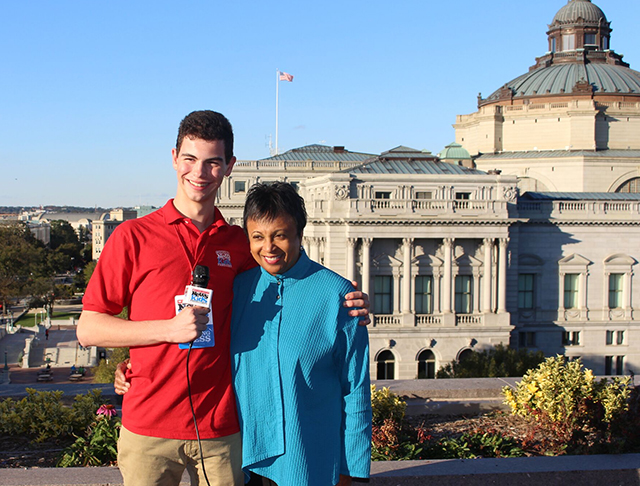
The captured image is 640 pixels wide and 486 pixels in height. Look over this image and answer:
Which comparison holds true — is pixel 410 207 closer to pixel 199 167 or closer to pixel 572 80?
pixel 572 80

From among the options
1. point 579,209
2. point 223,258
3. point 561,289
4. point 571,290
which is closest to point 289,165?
point 579,209

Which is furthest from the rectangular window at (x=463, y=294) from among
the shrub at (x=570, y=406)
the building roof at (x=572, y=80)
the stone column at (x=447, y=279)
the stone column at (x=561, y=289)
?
the shrub at (x=570, y=406)

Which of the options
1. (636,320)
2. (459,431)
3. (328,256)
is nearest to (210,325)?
(459,431)

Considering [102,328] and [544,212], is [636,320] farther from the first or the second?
[102,328]

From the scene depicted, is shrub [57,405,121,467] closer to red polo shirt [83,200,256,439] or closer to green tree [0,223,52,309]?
red polo shirt [83,200,256,439]

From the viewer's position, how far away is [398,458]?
9.71 m

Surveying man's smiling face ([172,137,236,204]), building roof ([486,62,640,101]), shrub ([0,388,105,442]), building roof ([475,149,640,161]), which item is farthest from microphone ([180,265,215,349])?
building roof ([486,62,640,101])

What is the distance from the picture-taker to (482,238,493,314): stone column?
1850 inches

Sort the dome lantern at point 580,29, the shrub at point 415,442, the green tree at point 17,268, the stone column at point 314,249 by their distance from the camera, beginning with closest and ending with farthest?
the shrub at point 415,442 → the stone column at point 314,249 → the dome lantern at point 580,29 → the green tree at point 17,268

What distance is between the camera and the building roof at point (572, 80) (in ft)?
229

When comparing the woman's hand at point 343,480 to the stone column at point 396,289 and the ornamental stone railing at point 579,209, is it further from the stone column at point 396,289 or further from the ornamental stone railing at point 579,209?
the ornamental stone railing at point 579,209

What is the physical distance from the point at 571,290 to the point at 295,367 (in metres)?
47.4

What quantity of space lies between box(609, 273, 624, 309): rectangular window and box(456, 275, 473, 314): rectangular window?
10.1 metres

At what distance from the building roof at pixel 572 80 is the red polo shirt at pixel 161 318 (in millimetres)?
68331
